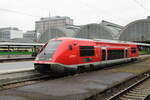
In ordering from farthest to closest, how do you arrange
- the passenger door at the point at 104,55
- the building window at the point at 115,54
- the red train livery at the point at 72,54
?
the building window at the point at 115,54, the passenger door at the point at 104,55, the red train livery at the point at 72,54

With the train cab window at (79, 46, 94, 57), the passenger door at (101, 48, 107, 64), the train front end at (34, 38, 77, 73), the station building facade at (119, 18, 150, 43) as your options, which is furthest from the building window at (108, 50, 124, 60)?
the station building facade at (119, 18, 150, 43)

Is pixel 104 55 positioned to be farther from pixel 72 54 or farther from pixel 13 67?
pixel 13 67

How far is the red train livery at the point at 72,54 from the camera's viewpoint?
13.0 m

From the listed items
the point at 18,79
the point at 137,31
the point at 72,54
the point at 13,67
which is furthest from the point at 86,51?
the point at 137,31

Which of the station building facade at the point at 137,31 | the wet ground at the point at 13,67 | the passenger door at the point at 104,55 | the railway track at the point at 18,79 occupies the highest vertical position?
the station building facade at the point at 137,31

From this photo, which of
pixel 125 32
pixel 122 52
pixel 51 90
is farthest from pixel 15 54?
pixel 125 32

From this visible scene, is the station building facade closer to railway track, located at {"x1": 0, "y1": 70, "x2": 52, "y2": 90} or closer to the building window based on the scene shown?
the building window

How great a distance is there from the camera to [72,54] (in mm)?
13945

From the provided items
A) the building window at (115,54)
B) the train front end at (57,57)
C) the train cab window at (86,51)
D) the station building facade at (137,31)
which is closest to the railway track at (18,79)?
the train front end at (57,57)

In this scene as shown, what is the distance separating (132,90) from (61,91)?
3.72m

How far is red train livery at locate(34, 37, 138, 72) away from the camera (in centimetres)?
1295

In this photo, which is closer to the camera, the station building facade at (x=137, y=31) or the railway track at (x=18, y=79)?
the railway track at (x=18, y=79)

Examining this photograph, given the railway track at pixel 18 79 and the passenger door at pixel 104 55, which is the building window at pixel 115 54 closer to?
the passenger door at pixel 104 55

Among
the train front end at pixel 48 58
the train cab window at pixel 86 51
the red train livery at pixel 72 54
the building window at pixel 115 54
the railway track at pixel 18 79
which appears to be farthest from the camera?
the building window at pixel 115 54
